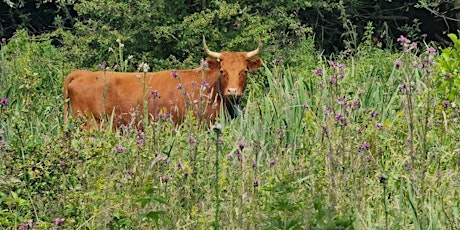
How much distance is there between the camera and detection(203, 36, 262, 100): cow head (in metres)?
9.23

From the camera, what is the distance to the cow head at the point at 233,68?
923cm

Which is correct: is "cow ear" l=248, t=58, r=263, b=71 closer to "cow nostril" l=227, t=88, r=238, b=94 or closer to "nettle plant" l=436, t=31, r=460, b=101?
"cow nostril" l=227, t=88, r=238, b=94

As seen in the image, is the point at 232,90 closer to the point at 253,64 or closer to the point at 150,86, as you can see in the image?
the point at 253,64

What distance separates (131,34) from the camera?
1200cm

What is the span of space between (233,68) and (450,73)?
3223mm

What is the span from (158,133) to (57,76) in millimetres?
5457

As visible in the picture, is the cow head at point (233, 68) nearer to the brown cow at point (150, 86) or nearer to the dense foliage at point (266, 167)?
the brown cow at point (150, 86)

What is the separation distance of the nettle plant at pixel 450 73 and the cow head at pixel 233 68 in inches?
110

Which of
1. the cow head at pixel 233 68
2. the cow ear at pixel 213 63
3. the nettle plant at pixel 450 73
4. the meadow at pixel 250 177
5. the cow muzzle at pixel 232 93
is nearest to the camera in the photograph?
the meadow at pixel 250 177

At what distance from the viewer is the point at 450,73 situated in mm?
6500

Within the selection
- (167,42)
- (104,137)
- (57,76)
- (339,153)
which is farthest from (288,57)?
(339,153)

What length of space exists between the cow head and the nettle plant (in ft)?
9.14

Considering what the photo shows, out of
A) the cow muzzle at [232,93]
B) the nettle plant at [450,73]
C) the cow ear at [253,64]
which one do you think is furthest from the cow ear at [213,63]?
the nettle plant at [450,73]

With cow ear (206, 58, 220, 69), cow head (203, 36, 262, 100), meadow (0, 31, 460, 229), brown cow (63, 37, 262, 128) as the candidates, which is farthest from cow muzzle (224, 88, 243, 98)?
meadow (0, 31, 460, 229)
